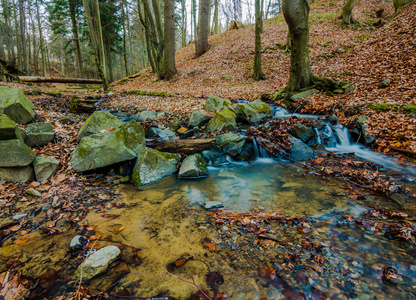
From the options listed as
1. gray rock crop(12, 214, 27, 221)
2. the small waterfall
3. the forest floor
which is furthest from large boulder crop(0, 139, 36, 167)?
the small waterfall

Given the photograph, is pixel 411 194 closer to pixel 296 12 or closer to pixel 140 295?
pixel 140 295

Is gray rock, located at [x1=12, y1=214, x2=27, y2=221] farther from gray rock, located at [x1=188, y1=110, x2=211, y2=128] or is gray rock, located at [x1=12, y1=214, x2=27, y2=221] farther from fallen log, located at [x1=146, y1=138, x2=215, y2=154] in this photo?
gray rock, located at [x1=188, y1=110, x2=211, y2=128]

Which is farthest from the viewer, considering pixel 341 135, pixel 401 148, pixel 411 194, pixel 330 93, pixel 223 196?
pixel 330 93

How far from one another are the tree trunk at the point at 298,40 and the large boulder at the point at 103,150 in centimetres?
790

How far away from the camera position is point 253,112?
740cm

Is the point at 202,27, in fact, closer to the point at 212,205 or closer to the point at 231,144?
the point at 231,144

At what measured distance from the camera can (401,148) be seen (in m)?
4.89

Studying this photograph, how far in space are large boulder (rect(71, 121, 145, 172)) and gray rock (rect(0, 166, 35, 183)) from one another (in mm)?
720

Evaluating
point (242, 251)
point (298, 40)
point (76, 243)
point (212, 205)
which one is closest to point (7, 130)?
point (76, 243)

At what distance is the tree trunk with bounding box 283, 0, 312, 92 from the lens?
25.2 feet

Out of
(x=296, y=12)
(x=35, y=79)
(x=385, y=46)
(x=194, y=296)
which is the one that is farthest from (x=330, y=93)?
(x=35, y=79)

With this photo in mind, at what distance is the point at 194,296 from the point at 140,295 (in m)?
0.53

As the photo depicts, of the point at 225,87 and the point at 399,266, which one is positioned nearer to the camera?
the point at 399,266

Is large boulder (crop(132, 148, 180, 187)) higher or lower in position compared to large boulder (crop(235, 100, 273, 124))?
lower
